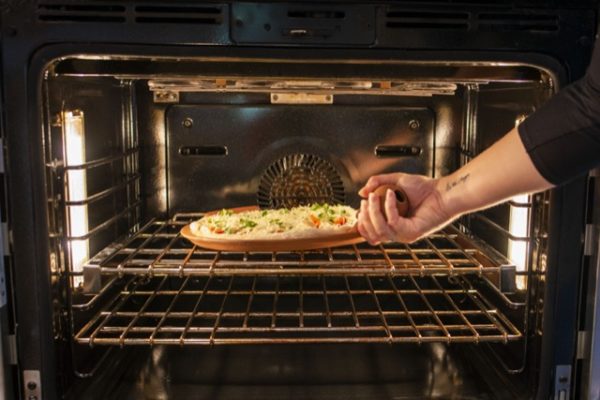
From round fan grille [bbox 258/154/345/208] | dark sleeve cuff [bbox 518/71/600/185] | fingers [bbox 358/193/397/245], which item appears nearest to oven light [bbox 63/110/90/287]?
round fan grille [bbox 258/154/345/208]

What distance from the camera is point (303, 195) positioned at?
1823mm

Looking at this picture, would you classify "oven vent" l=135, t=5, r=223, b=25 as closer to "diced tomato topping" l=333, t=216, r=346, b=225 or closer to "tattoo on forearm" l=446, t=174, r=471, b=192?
"tattoo on forearm" l=446, t=174, r=471, b=192

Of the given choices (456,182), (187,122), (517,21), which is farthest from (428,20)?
(187,122)


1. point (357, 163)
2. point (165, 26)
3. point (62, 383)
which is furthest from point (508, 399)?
point (165, 26)

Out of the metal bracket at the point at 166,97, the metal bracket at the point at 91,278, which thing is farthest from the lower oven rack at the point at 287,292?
the metal bracket at the point at 166,97

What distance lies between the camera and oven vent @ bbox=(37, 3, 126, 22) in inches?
43.0

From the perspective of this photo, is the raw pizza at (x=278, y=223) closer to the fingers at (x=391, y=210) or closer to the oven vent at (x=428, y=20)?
the fingers at (x=391, y=210)

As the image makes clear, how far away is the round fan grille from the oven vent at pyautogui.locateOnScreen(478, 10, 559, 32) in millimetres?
706

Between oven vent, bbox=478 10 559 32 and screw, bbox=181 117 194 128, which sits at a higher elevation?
oven vent, bbox=478 10 559 32

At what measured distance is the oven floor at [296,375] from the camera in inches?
54.7

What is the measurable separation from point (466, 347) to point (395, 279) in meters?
0.28

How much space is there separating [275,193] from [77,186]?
1.95 ft

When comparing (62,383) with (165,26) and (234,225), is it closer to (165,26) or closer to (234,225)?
(234,225)

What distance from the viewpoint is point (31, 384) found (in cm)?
116
